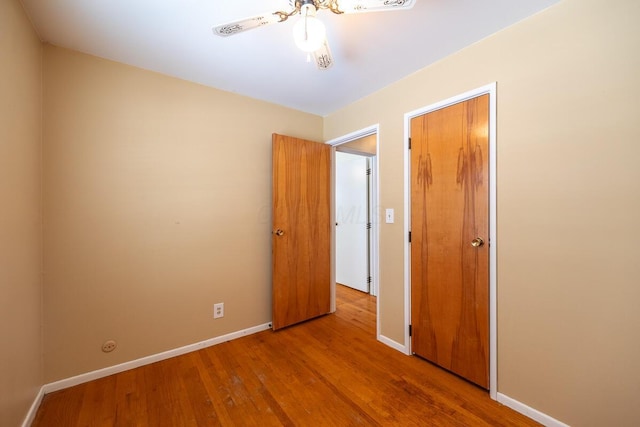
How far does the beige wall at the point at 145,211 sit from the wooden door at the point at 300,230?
0.54 ft

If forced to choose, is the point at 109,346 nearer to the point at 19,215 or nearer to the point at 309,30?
the point at 19,215

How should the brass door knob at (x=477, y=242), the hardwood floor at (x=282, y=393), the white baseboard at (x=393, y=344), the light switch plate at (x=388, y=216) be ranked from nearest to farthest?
the hardwood floor at (x=282, y=393) → the brass door knob at (x=477, y=242) → the white baseboard at (x=393, y=344) → the light switch plate at (x=388, y=216)

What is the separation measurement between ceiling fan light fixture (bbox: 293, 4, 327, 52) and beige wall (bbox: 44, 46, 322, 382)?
148 cm

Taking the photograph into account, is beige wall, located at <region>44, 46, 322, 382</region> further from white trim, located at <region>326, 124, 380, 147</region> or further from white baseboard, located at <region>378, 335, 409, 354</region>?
white baseboard, located at <region>378, 335, 409, 354</region>

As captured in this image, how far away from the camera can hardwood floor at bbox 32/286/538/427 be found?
4.84ft

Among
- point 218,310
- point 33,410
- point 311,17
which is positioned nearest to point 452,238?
point 311,17

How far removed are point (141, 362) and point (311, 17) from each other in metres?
2.65

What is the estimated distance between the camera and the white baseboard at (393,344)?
2177 millimetres

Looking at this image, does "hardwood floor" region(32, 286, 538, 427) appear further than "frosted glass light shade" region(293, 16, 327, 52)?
Yes

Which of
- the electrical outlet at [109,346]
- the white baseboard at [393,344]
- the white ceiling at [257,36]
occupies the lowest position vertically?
the white baseboard at [393,344]

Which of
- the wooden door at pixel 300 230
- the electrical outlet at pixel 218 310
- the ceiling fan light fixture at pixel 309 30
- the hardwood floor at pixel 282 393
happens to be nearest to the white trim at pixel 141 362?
the hardwood floor at pixel 282 393

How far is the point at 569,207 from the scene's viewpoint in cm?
135

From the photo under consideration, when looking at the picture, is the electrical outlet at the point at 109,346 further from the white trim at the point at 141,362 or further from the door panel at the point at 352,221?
the door panel at the point at 352,221

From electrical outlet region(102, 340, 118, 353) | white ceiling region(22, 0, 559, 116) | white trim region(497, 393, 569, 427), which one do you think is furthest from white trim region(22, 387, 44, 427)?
white trim region(497, 393, 569, 427)
